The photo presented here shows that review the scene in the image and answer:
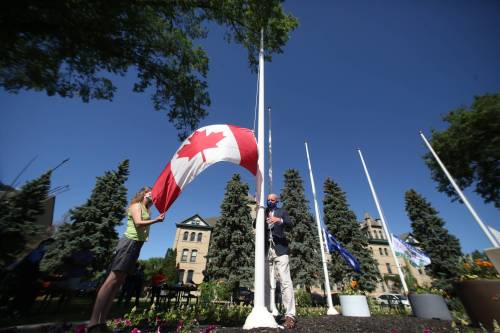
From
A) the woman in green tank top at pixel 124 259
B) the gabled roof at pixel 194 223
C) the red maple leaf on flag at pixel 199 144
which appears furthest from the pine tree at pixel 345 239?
the woman in green tank top at pixel 124 259

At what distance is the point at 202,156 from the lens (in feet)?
13.1

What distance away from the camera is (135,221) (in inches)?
116

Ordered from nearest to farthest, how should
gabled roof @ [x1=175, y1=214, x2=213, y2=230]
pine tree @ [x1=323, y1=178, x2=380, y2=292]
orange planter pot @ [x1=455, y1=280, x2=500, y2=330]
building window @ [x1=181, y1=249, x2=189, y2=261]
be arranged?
orange planter pot @ [x1=455, y1=280, x2=500, y2=330] → pine tree @ [x1=323, y1=178, x2=380, y2=292] → building window @ [x1=181, y1=249, x2=189, y2=261] → gabled roof @ [x1=175, y1=214, x2=213, y2=230]

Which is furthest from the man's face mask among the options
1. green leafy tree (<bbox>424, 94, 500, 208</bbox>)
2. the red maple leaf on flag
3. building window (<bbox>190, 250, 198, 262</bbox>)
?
building window (<bbox>190, 250, 198, 262</bbox>)

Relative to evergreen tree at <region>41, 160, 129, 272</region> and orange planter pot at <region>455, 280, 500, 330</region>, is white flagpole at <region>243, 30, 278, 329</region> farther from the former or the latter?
evergreen tree at <region>41, 160, 129, 272</region>

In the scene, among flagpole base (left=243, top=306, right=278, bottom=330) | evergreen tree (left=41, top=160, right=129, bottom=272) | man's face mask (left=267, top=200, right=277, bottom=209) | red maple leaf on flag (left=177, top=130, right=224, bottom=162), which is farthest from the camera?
evergreen tree (left=41, top=160, right=129, bottom=272)

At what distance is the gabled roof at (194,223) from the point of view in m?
34.7

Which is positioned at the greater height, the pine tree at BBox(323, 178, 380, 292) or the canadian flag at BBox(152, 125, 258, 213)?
the pine tree at BBox(323, 178, 380, 292)

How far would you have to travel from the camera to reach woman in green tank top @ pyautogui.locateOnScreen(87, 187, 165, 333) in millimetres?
2442

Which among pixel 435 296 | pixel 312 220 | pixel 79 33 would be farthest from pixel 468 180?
pixel 79 33

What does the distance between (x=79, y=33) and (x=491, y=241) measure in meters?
15.9

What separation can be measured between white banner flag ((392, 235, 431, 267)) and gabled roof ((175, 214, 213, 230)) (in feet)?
96.2

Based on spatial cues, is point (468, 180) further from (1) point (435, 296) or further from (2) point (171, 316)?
(2) point (171, 316)

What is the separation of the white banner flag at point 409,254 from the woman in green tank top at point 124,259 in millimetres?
11835
